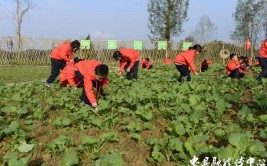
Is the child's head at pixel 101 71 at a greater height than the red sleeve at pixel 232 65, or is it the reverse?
the child's head at pixel 101 71

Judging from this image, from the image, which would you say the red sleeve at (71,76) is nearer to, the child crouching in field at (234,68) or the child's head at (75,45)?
the child's head at (75,45)

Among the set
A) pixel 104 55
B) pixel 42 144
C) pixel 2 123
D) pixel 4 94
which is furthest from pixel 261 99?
pixel 104 55

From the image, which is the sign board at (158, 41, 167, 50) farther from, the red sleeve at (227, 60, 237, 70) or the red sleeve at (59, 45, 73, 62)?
the red sleeve at (59, 45, 73, 62)

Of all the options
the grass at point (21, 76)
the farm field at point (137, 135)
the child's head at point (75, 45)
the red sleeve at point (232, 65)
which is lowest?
the grass at point (21, 76)

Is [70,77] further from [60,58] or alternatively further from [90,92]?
[90,92]

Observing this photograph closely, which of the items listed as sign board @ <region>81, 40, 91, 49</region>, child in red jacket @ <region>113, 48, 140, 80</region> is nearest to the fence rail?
sign board @ <region>81, 40, 91, 49</region>

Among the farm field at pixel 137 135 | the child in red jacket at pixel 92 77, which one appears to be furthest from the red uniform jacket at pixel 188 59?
the child in red jacket at pixel 92 77

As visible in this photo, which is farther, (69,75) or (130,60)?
(130,60)

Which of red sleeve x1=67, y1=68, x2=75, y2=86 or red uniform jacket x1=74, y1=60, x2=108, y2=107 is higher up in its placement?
red uniform jacket x1=74, y1=60, x2=108, y2=107

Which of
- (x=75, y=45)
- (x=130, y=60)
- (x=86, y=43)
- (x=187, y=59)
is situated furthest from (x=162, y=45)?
(x=75, y=45)

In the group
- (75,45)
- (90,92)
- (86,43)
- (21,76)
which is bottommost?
(21,76)

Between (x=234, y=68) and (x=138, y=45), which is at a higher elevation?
(x=138, y=45)

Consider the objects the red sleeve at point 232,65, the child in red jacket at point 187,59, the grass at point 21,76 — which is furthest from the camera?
the grass at point 21,76

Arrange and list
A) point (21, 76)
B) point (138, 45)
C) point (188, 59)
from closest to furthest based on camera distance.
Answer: point (188, 59) → point (21, 76) → point (138, 45)
